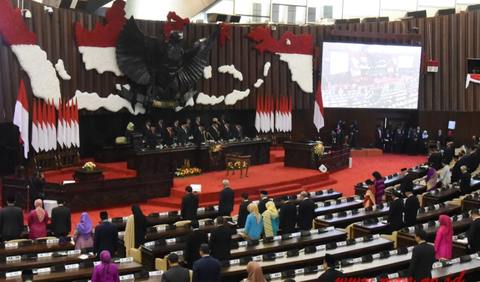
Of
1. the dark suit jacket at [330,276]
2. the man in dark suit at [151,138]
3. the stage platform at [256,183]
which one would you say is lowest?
the stage platform at [256,183]

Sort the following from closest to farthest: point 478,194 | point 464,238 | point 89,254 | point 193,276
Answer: point 193,276 → point 89,254 → point 464,238 → point 478,194

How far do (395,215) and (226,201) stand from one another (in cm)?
296

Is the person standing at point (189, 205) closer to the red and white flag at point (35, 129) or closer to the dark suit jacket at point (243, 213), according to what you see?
the dark suit jacket at point (243, 213)

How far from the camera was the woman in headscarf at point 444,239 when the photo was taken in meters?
7.64

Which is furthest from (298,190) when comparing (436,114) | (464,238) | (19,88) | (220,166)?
(436,114)

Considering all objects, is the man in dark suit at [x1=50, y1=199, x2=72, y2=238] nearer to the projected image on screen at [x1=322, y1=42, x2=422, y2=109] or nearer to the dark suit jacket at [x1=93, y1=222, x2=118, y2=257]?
the dark suit jacket at [x1=93, y1=222, x2=118, y2=257]

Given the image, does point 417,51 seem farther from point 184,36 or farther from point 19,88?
point 19,88

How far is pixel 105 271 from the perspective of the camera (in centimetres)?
584

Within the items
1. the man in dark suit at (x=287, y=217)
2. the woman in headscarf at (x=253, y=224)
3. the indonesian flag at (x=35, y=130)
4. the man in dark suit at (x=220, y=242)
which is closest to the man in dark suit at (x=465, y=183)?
the man in dark suit at (x=287, y=217)

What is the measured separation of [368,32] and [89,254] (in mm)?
15857

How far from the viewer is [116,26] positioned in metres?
15.9

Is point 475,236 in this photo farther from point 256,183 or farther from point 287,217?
point 256,183

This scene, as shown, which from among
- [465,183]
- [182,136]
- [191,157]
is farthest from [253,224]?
[182,136]

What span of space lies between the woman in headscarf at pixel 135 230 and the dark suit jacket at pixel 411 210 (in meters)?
4.38
